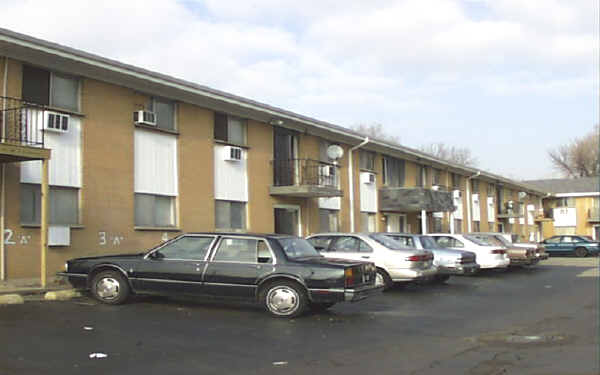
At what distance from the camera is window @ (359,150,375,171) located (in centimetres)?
2872

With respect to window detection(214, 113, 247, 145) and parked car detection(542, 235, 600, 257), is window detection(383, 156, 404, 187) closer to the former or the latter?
window detection(214, 113, 247, 145)

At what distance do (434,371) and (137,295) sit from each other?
22.2 ft

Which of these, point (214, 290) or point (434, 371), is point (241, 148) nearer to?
point (214, 290)

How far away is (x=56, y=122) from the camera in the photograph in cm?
1480

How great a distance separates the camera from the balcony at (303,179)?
22516 mm

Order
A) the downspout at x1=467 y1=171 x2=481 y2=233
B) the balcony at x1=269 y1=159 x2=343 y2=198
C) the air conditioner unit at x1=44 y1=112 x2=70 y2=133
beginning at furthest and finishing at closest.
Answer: the downspout at x1=467 y1=171 x2=481 y2=233 → the balcony at x1=269 y1=159 x2=343 y2=198 → the air conditioner unit at x1=44 y1=112 x2=70 y2=133

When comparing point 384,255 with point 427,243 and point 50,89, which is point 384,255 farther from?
point 50,89

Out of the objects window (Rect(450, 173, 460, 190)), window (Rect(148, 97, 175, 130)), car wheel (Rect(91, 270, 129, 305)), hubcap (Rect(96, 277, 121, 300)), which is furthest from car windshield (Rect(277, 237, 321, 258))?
window (Rect(450, 173, 460, 190))

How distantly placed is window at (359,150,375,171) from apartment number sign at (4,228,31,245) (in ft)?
54.0

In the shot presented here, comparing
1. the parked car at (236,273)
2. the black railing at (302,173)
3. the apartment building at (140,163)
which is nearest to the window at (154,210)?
the apartment building at (140,163)

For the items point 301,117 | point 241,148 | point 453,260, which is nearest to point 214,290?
point 453,260

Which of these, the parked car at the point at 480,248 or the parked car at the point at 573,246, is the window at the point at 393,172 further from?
the parked car at the point at 573,246

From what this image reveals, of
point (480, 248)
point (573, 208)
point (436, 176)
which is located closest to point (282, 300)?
point (480, 248)

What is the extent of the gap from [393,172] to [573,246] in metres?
14.7
